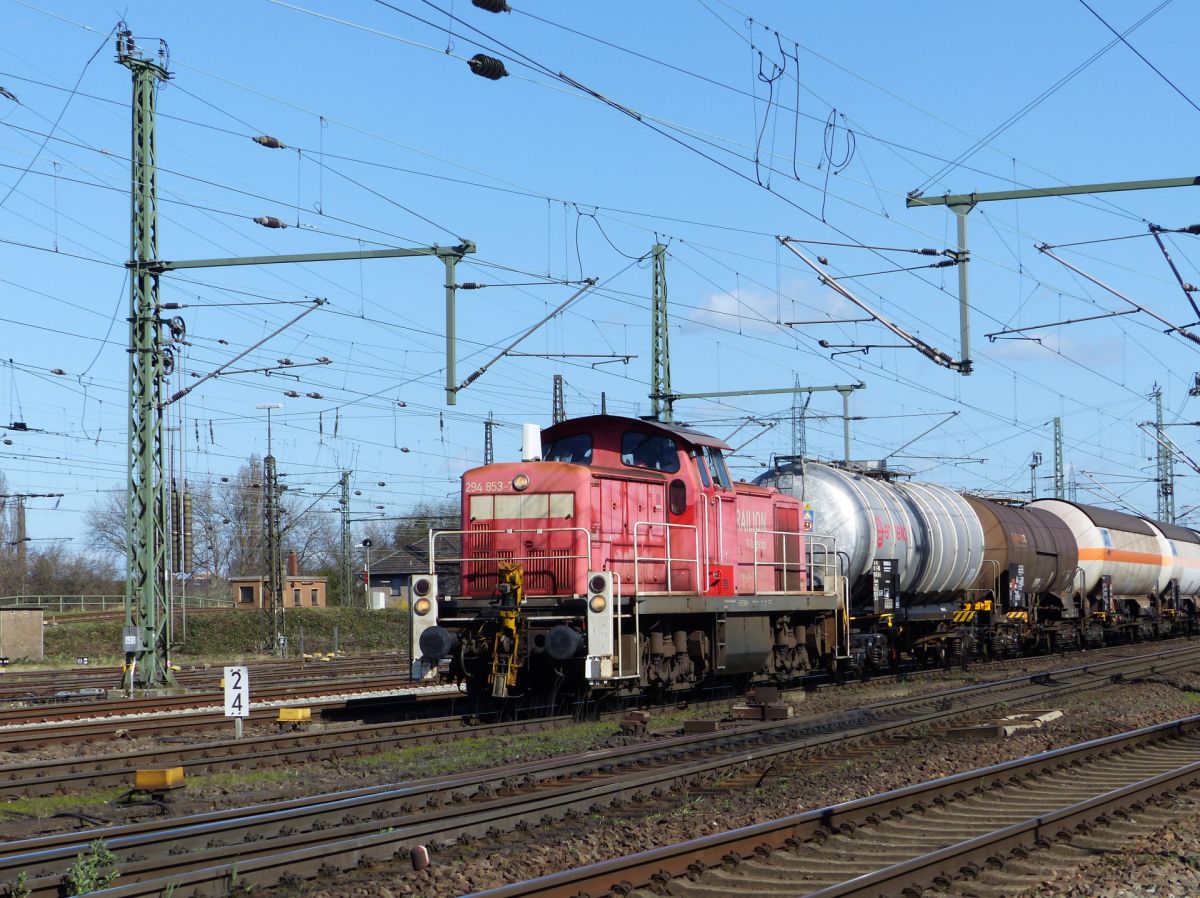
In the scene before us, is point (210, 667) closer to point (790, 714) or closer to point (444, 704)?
point (444, 704)

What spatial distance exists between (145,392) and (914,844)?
18628mm

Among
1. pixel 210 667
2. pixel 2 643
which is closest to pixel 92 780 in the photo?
pixel 210 667

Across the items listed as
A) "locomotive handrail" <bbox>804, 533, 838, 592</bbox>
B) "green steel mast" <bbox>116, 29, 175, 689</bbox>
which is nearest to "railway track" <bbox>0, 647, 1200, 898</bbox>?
"locomotive handrail" <bbox>804, 533, 838, 592</bbox>

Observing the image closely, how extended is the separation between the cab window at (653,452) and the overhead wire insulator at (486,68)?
547cm

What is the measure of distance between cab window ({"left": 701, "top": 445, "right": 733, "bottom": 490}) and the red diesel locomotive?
0.02m

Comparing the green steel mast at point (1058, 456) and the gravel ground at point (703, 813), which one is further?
the green steel mast at point (1058, 456)

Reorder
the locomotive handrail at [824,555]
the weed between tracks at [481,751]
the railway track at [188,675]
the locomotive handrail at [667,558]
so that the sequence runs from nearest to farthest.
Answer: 1. the weed between tracks at [481,751]
2. the locomotive handrail at [667,558]
3. the locomotive handrail at [824,555]
4. the railway track at [188,675]

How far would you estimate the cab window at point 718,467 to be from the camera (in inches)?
739

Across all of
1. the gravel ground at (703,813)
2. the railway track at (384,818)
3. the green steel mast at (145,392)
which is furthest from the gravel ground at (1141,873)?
the green steel mast at (145,392)

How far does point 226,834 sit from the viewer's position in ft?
29.8

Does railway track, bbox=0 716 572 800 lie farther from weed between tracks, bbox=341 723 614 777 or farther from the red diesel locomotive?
the red diesel locomotive

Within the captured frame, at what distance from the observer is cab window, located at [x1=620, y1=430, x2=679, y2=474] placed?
715 inches

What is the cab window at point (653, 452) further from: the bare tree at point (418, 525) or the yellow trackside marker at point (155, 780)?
the bare tree at point (418, 525)

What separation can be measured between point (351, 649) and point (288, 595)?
24348 mm
